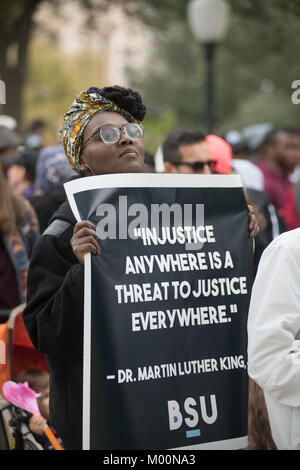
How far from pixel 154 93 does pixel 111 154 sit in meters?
47.2

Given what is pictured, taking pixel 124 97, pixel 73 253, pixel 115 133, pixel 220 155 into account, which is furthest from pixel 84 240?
pixel 220 155

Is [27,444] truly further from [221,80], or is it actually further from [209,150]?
[221,80]

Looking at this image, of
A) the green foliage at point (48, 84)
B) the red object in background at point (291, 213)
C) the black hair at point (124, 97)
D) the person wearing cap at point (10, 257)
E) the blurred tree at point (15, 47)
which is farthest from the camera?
the green foliage at point (48, 84)

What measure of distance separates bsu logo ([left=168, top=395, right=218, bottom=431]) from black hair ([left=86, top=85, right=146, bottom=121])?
1.26 m

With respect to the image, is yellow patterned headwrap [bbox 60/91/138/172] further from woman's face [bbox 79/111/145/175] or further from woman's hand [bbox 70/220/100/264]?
woman's hand [bbox 70/220/100/264]

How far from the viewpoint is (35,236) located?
205 inches

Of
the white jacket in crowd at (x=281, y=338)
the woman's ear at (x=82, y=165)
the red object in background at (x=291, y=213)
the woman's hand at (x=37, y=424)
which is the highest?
the red object in background at (x=291, y=213)

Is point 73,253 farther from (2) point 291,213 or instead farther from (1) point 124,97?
(2) point 291,213

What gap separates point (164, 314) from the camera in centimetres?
291

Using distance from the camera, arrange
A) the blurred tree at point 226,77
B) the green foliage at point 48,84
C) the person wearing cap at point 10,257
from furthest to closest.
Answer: the green foliage at point 48,84, the blurred tree at point 226,77, the person wearing cap at point 10,257

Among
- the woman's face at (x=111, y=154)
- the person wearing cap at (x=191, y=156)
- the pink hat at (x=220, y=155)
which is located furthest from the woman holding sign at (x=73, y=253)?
the pink hat at (x=220, y=155)

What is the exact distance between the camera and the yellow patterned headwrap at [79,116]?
314 cm

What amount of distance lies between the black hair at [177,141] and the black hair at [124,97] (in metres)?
1.73

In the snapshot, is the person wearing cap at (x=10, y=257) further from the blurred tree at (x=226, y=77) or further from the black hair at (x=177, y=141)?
the blurred tree at (x=226, y=77)
